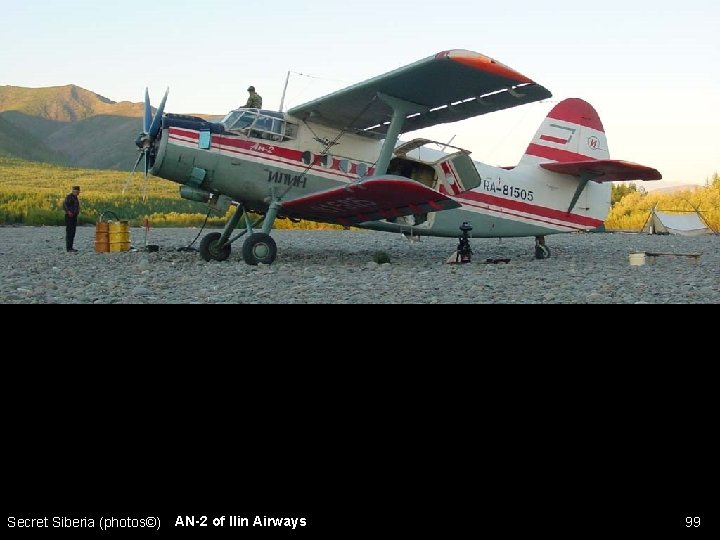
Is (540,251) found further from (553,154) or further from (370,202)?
(370,202)

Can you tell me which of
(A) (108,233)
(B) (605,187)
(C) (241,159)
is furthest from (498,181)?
(A) (108,233)

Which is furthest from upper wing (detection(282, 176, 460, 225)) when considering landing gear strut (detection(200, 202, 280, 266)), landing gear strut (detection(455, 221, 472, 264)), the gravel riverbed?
landing gear strut (detection(455, 221, 472, 264))

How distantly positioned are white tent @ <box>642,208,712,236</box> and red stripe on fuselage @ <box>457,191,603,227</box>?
17238 mm

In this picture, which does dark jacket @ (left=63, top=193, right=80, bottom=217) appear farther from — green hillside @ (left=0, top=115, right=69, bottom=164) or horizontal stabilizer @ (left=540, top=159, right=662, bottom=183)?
green hillside @ (left=0, top=115, right=69, bottom=164)

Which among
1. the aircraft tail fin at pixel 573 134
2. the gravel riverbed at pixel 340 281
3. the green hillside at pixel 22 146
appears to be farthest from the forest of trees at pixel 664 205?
the green hillside at pixel 22 146

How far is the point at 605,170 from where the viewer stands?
15.3 metres

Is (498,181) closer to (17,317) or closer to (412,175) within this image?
(412,175)

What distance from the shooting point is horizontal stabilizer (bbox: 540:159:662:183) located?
14281 millimetres

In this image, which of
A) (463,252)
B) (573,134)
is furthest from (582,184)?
(463,252)

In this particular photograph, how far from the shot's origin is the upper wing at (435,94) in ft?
37.1

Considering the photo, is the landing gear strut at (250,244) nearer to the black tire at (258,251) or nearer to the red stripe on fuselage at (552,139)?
the black tire at (258,251)

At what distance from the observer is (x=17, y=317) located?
1.60 meters

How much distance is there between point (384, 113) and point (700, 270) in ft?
20.2

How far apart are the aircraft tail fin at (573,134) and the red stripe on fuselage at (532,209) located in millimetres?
1311
